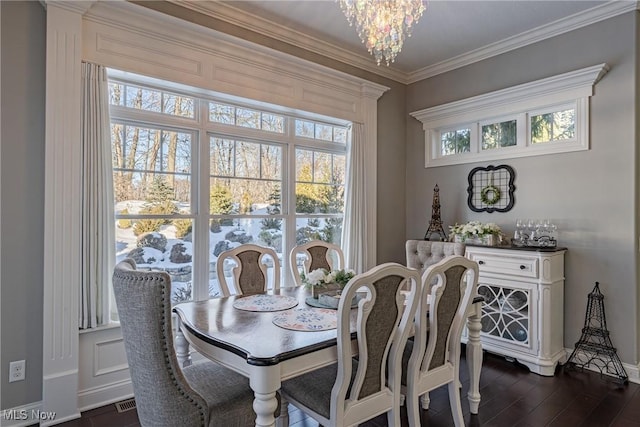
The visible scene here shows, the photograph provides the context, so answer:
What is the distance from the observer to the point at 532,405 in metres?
2.53

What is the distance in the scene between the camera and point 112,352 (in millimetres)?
2604

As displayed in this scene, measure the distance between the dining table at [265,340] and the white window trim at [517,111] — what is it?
191cm

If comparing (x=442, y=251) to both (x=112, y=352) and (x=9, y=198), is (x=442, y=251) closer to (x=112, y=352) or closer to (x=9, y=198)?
(x=112, y=352)

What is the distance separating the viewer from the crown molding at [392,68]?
9.85 feet

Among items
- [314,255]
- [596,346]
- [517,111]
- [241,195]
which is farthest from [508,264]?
[241,195]

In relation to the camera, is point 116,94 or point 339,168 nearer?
point 116,94

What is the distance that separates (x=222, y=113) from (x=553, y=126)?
3.04 meters

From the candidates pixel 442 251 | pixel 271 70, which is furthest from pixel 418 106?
pixel 442 251

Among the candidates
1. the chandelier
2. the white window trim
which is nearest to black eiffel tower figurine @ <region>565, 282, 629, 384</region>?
the white window trim

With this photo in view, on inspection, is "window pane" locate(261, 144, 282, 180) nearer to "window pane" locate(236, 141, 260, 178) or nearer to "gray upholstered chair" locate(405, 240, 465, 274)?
"window pane" locate(236, 141, 260, 178)

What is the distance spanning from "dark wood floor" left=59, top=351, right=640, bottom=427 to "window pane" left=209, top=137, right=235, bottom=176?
1.92 m

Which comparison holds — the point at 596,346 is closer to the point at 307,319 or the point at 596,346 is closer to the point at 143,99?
the point at 307,319

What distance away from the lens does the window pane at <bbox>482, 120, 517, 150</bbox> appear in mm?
3703

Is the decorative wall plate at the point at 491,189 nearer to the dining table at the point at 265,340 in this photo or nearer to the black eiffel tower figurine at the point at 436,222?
the black eiffel tower figurine at the point at 436,222
